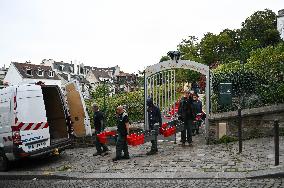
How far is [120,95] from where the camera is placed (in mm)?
15742

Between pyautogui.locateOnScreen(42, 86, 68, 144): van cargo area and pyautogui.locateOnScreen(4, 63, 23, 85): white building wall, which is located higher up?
pyautogui.locateOnScreen(4, 63, 23, 85): white building wall

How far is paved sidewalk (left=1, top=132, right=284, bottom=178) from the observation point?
28.0 ft

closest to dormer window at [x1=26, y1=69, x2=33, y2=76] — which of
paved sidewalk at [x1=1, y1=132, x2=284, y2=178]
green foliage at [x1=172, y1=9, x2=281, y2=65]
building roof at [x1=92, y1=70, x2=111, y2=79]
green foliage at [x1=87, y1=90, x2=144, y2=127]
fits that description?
building roof at [x1=92, y1=70, x2=111, y2=79]

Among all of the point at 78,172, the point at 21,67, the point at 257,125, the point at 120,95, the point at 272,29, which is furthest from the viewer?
the point at 21,67

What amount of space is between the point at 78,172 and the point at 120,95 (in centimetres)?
654

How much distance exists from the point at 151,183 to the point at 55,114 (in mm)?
5186

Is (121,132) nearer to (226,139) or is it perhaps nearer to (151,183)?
(151,183)

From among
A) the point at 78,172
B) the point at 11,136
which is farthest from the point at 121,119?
the point at 11,136

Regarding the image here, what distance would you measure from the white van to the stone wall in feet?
16.1

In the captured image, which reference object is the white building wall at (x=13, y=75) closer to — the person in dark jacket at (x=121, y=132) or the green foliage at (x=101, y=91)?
the green foliage at (x=101, y=91)

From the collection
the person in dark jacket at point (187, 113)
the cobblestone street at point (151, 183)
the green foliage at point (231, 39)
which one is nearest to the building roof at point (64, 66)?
the green foliage at point (231, 39)

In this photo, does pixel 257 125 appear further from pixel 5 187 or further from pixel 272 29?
pixel 272 29

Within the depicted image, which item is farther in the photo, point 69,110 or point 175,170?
point 69,110

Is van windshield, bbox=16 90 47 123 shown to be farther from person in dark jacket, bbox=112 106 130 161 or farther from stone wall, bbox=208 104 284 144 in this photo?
stone wall, bbox=208 104 284 144
